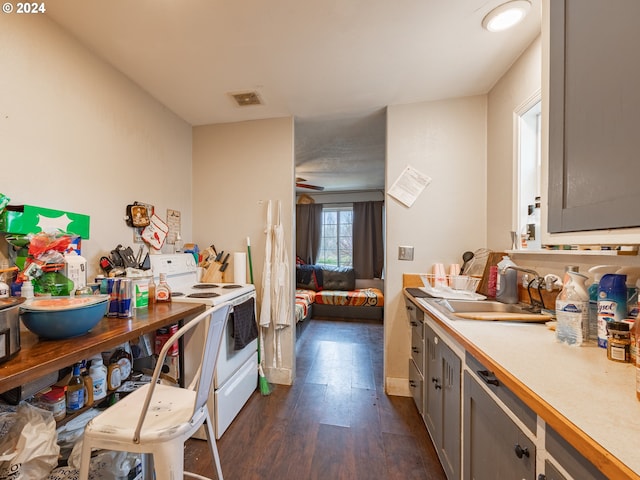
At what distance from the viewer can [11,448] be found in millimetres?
890

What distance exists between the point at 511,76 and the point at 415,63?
66cm

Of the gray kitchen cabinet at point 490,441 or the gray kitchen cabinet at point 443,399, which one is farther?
the gray kitchen cabinet at point 443,399

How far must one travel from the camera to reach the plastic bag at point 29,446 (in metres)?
0.87

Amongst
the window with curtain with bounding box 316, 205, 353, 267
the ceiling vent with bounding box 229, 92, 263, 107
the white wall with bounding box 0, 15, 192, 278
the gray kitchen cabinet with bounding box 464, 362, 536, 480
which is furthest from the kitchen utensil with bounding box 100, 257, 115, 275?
the window with curtain with bounding box 316, 205, 353, 267

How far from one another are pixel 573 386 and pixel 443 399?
0.82m

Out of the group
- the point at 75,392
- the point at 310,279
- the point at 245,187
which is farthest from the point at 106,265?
the point at 310,279

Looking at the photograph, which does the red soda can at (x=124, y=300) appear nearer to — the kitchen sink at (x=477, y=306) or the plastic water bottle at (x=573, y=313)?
the kitchen sink at (x=477, y=306)

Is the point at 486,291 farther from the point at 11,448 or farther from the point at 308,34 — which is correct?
the point at 11,448

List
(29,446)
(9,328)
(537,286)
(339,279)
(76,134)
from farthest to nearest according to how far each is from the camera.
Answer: (339,279), (76,134), (537,286), (29,446), (9,328)

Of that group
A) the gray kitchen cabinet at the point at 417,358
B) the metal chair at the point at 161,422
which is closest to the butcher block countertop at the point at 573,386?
the gray kitchen cabinet at the point at 417,358

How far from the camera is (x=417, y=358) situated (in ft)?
6.36

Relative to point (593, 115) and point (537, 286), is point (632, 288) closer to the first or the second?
point (537, 286)

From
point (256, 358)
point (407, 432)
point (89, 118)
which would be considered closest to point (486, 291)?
point (407, 432)

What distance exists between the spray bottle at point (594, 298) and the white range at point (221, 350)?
1792 millimetres
